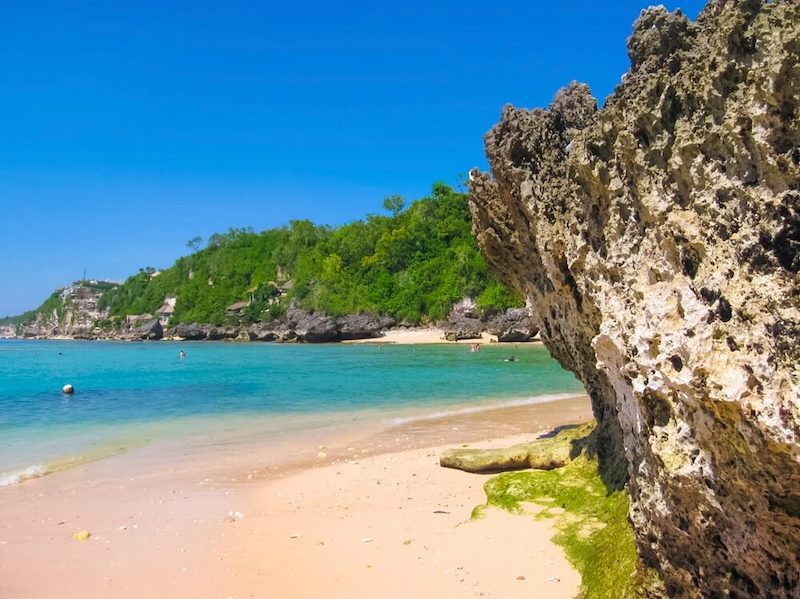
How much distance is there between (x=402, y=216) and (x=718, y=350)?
82651 mm

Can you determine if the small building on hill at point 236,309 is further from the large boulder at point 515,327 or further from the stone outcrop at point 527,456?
the stone outcrop at point 527,456

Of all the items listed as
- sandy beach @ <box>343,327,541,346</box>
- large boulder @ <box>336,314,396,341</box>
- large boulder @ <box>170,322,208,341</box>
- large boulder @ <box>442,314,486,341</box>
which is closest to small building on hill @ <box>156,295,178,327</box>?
large boulder @ <box>170,322,208,341</box>

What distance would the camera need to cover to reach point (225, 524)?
732 cm

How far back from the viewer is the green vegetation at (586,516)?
14.9ft

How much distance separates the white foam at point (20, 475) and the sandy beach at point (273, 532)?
320 millimetres

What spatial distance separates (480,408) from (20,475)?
10.7 metres

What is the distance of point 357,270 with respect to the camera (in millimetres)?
82125

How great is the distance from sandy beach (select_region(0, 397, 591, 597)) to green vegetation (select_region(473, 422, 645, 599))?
0.17 meters

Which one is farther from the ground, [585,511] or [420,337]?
[420,337]

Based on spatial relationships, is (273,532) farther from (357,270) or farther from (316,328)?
(357,270)

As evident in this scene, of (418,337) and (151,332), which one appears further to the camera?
(151,332)

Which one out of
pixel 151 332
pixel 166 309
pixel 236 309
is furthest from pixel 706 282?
pixel 166 309

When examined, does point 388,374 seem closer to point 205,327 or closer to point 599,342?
point 599,342

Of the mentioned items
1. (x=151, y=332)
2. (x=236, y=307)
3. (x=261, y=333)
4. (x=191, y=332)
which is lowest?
(x=261, y=333)
